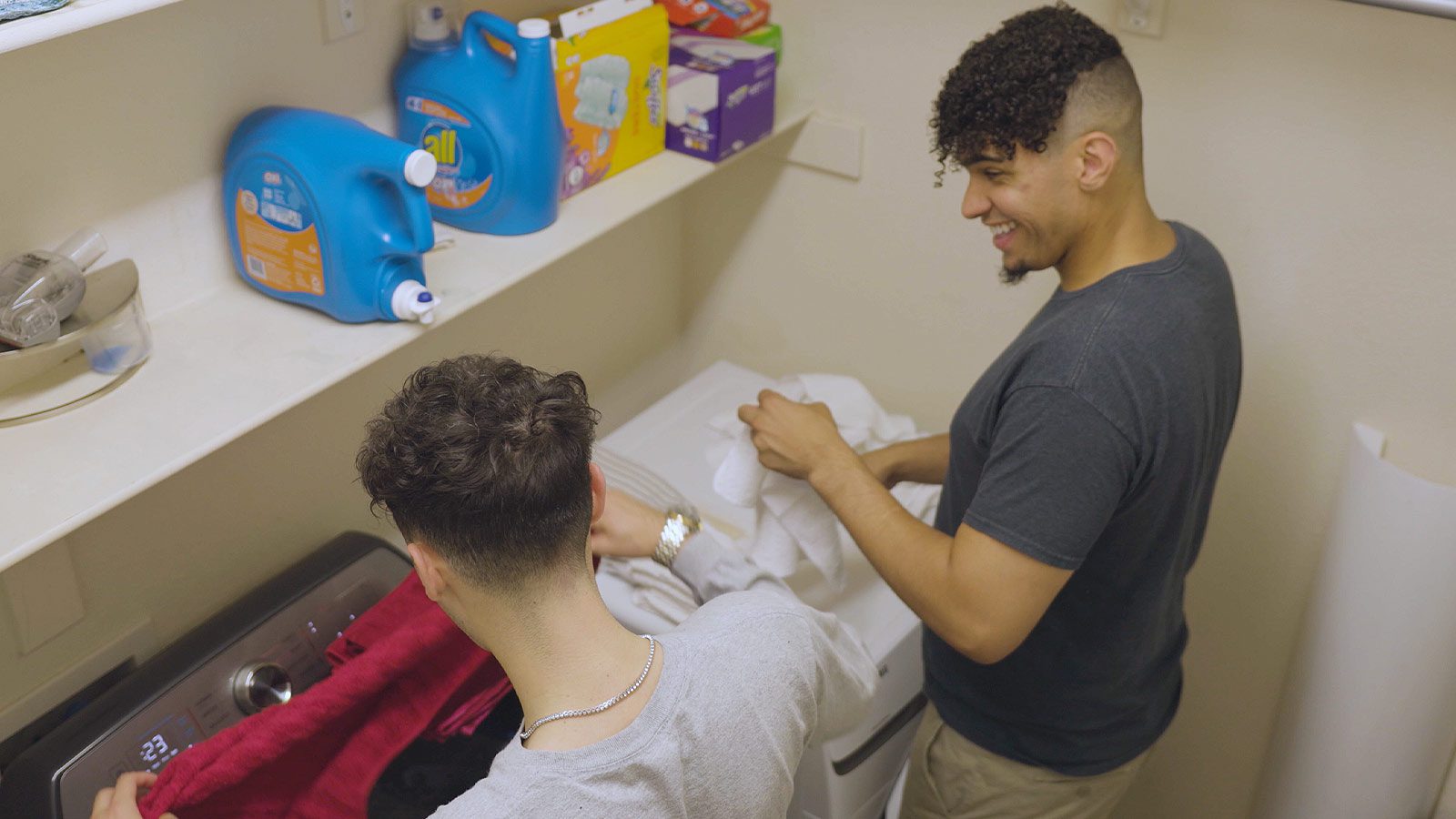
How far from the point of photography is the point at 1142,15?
174 cm

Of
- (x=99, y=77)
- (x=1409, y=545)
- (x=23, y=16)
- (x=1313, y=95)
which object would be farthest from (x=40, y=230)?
(x=1409, y=545)

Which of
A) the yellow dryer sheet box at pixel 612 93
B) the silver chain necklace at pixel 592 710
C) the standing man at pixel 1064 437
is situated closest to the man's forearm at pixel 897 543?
the standing man at pixel 1064 437

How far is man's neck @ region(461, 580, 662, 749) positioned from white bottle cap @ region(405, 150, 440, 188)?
546mm

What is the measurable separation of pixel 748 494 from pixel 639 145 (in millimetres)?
572

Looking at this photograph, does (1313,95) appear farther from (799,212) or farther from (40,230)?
(40,230)

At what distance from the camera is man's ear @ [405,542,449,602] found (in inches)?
41.2

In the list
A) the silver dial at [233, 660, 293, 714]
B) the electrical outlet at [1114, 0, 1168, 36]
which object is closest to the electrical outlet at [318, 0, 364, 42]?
the silver dial at [233, 660, 293, 714]

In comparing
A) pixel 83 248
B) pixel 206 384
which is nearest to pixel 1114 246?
pixel 206 384

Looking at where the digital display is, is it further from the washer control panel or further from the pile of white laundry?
the pile of white laundry

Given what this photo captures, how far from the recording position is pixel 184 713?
145cm

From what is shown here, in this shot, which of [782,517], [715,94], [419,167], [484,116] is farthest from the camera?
[715,94]

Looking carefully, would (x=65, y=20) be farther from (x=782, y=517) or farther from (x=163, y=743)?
(x=782, y=517)

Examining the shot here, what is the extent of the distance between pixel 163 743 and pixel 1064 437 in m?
1.06

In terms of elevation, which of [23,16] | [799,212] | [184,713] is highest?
[23,16]
